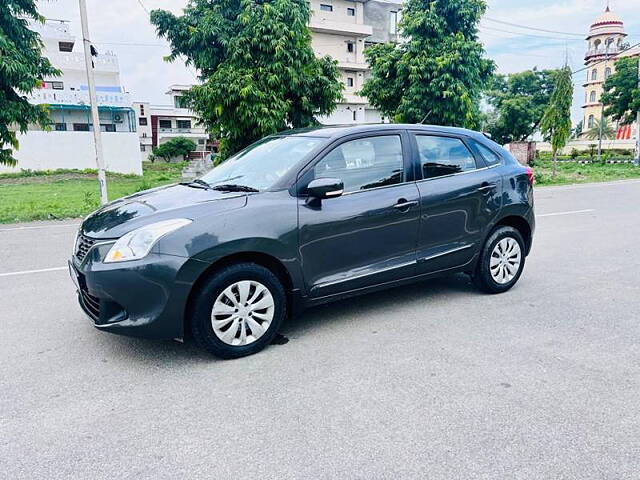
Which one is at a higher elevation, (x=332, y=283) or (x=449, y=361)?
(x=332, y=283)

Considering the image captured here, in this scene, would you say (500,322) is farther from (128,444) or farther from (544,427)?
(128,444)

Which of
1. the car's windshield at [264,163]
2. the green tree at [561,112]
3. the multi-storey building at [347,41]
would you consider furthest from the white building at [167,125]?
the car's windshield at [264,163]

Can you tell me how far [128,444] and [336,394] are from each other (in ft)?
3.98

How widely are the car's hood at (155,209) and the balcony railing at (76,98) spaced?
1220 inches

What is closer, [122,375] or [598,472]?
[598,472]

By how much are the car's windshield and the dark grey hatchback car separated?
2cm

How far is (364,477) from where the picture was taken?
238 cm

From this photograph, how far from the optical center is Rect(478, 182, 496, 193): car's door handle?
489 centimetres

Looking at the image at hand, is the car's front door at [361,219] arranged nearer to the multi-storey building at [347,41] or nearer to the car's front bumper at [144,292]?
the car's front bumper at [144,292]

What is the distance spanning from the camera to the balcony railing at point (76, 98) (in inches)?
1260

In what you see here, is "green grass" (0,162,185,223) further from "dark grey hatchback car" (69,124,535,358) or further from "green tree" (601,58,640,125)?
"green tree" (601,58,640,125)

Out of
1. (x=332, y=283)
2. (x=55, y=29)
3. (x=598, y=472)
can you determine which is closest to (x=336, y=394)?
(x=332, y=283)

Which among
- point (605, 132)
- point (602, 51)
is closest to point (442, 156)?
point (605, 132)

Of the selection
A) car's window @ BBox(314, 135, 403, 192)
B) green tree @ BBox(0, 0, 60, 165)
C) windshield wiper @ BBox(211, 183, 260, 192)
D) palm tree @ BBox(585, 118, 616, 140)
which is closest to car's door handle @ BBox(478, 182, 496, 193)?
car's window @ BBox(314, 135, 403, 192)
